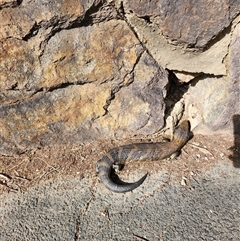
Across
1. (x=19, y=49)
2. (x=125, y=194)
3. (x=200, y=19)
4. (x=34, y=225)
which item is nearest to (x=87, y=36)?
(x=19, y=49)

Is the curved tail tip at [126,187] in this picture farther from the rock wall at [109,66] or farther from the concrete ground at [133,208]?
the rock wall at [109,66]

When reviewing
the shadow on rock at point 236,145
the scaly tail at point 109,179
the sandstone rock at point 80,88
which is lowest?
the shadow on rock at point 236,145

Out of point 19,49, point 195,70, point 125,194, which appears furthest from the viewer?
point 195,70

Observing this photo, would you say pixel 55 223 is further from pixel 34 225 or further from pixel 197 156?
pixel 197 156

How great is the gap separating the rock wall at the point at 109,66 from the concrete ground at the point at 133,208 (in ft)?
1.94

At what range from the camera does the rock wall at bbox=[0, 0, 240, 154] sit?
2.85 meters

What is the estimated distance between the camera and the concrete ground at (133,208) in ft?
9.23

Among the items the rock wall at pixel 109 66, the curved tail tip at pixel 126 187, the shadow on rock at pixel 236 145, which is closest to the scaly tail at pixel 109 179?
the curved tail tip at pixel 126 187

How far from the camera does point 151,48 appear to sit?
323cm

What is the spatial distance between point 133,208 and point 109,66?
1431mm

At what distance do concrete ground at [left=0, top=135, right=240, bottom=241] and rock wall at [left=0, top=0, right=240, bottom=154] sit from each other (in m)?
0.59

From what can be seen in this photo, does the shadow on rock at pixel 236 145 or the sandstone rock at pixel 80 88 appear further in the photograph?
the shadow on rock at pixel 236 145

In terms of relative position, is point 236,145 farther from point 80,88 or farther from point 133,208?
point 80,88

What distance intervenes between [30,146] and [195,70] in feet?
6.56
